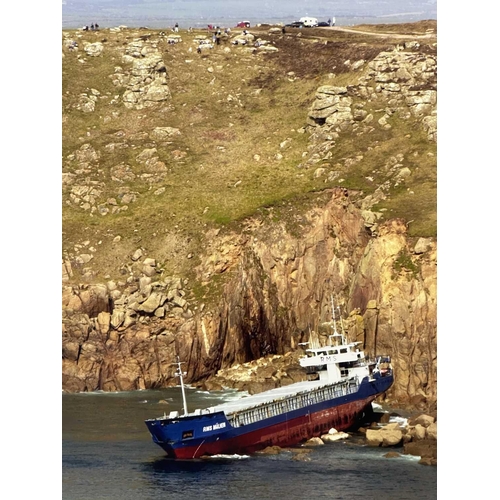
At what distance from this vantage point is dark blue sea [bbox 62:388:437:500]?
335 ft

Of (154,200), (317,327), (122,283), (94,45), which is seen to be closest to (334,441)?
(317,327)

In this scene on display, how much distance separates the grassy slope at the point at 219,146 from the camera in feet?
515

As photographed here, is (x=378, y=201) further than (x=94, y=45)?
No

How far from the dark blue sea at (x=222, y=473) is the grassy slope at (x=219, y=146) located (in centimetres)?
3594

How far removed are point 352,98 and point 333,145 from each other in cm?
1023

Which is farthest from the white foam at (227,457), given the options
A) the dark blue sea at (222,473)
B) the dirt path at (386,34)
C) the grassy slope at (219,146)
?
the dirt path at (386,34)

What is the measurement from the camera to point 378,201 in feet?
502

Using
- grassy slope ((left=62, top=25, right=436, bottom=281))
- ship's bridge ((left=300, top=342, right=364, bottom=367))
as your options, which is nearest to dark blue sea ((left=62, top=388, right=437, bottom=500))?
ship's bridge ((left=300, top=342, right=364, bottom=367))

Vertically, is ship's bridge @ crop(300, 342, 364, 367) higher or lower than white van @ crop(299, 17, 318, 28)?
lower

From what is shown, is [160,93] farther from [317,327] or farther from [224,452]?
[224,452]

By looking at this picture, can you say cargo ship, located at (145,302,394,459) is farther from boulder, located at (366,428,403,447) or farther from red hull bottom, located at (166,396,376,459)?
boulder, located at (366,428,403,447)

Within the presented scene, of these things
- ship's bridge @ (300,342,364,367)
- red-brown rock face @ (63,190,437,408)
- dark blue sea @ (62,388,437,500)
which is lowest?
dark blue sea @ (62,388,437,500)

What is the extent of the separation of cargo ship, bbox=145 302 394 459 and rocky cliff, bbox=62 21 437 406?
16.7 ft

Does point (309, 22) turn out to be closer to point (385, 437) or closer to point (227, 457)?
point (385, 437)
